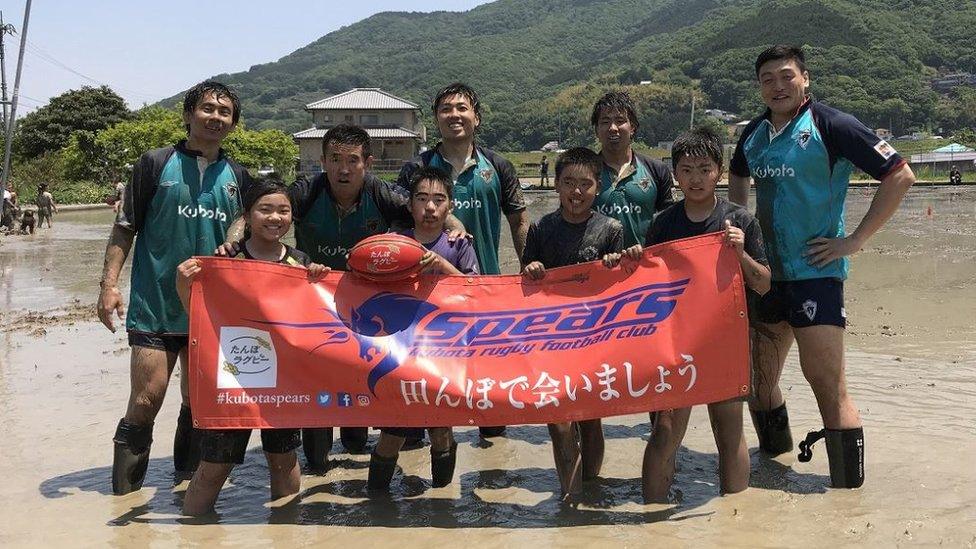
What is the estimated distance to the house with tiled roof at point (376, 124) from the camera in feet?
266

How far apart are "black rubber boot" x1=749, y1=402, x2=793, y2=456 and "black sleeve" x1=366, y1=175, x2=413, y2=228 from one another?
2641mm

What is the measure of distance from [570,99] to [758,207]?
170045 mm

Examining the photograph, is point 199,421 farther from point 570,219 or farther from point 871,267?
point 871,267

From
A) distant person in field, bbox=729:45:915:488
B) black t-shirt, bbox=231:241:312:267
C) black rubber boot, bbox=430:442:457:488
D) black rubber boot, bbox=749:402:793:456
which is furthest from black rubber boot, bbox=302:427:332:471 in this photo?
distant person in field, bbox=729:45:915:488

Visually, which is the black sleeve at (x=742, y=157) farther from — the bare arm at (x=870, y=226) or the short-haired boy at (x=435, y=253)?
the short-haired boy at (x=435, y=253)

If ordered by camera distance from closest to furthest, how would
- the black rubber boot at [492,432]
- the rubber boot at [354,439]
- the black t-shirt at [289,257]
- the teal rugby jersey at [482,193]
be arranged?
the black t-shirt at [289,257] < the teal rugby jersey at [482,193] < the rubber boot at [354,439] < the black rubber boot at [492,432]

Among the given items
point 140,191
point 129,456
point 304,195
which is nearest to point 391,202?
point 304,195

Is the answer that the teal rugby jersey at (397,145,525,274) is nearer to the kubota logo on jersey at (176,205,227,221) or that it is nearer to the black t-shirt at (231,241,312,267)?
the black t-shirt at (231,241,312,267)

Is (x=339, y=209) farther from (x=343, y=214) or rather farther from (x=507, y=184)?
(x=507, y=184)

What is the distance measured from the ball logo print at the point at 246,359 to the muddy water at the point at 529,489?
0.77 m

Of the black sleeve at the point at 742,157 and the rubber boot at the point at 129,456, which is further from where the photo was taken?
the black sleeve at the point at 742,157

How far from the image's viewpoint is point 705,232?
4.77 metres

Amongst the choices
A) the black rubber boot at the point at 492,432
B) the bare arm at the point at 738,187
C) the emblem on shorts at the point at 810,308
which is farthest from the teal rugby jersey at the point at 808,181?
the black rubber boot at the point at 492,432

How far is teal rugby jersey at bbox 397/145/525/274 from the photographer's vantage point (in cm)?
583
